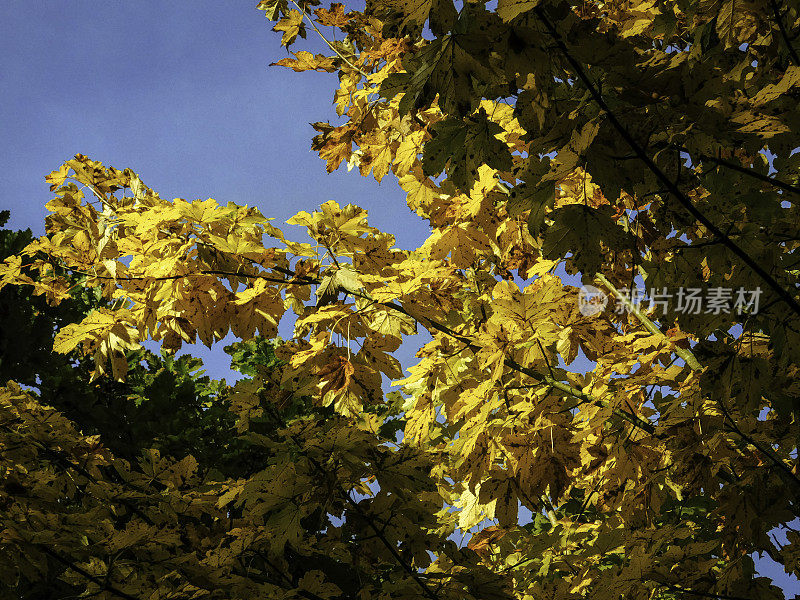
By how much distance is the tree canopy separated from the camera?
1.54 meters

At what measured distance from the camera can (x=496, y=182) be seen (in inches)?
117

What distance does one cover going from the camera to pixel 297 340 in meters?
2.81

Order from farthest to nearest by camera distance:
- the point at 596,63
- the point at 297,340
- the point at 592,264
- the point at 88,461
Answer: the point at 88,461
the point at 297,340
the point at 592,264
the point at 596,63

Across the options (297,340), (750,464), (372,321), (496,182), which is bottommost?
(750,464)

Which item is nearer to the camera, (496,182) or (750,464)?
(750,464)

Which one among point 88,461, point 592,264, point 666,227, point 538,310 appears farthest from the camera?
point 88,461

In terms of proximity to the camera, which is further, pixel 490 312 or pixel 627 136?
pixel 490 312

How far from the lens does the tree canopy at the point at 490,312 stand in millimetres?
1545

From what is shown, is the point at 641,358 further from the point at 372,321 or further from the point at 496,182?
the point at 372,321

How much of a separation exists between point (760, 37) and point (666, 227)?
163 centimetres

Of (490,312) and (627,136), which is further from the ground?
(490,312)

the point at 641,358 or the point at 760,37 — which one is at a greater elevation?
the point at 760,37

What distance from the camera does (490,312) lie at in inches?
114

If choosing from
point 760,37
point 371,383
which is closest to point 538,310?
point 371,383
